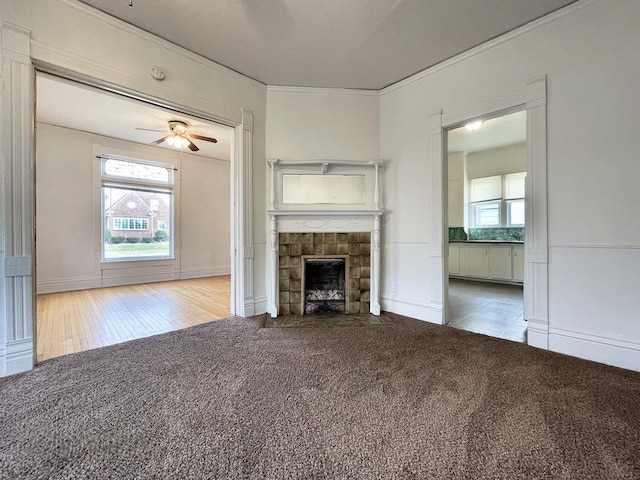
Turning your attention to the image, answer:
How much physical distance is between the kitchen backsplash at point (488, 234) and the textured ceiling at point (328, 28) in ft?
15.2

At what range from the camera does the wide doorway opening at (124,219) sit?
3.70 meters

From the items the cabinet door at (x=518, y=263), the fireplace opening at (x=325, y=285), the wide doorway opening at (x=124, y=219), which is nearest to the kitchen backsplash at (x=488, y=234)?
the cabinet door at (x=518, y=263)

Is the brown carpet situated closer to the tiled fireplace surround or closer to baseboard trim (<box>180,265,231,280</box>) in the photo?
the tiled fireplace surround

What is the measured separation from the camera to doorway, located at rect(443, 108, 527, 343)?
514 centimetres

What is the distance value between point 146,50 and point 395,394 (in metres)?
3.80

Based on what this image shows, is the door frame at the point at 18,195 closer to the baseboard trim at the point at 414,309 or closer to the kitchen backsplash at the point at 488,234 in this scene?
the baseboard trim at the point at 414,309

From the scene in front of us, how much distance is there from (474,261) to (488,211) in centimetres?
131

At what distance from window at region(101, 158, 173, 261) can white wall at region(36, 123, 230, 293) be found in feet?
0.57

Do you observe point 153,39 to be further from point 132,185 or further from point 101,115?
point 132,185

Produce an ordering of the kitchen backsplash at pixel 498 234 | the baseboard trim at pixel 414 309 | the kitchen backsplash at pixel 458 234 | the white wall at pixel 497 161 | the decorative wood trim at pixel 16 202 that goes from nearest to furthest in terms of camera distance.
→ the decorative wood trim at pixel 16 202, the baseboard trim at pixel 414 309, the white wall at pixel 497 161, the kitchen backsplash at pixel 498 234, the kitchen backsplash at pixel 458 234

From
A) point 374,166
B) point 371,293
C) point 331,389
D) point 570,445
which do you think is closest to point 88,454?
point 331,389

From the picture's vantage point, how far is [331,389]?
1861mm

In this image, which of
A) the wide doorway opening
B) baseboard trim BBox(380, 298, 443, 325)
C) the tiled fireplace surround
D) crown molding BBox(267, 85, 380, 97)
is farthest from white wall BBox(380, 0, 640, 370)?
the wide doorway opening

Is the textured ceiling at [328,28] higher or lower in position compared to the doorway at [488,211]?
higher
